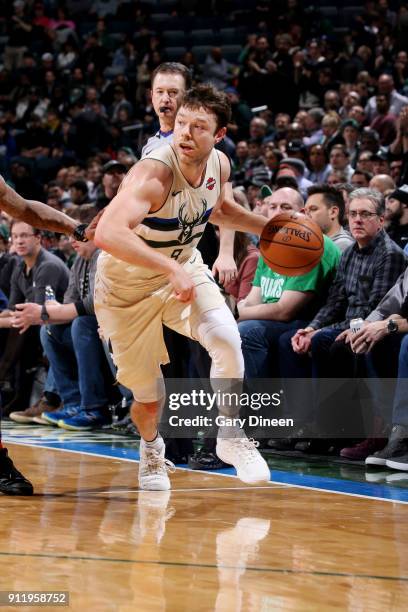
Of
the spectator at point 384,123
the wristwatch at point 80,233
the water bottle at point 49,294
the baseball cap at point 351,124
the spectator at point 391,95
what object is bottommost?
the wristwatch at point 80,233

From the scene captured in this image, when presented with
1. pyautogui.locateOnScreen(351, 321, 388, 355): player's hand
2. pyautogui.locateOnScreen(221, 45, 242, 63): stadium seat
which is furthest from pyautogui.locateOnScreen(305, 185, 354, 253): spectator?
pyautogui.locateOnScreen(221, 45, 242, 63): stadium seat

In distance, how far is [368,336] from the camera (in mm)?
6000

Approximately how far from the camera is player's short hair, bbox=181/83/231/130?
467cm


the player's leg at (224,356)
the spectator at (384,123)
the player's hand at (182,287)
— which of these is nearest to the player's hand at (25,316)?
the player's leg at (224,356)

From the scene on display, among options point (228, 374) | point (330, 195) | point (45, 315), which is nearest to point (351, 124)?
point (330, 195)

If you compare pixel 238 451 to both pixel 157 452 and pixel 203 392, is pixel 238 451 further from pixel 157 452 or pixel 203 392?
pixel 203 392

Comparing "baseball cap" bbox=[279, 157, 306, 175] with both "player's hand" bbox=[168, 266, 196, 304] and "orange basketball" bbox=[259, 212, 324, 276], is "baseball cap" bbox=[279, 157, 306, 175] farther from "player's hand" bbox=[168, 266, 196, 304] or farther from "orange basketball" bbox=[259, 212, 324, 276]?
"player's hand" bbox=[168, 266, 196, 304]

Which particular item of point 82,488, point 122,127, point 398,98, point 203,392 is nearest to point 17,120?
point 122,127

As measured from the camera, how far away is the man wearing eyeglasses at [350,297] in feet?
20.9

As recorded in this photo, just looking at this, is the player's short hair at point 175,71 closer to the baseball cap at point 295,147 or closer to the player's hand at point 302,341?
the player's hand at point 302,341

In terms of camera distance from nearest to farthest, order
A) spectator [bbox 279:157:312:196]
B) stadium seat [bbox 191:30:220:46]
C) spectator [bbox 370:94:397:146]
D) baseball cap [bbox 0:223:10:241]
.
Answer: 1. spectator [bbox 279:157:312:196]
2. baseball cap [bbox 0:223:10:241]
3. spectator [bbox 370:94:397:146]
4. stadium seat [bbox 191:30:220:46]

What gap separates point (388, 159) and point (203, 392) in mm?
4500

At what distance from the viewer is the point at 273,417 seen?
265 inches

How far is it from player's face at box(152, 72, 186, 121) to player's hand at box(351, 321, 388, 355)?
1639mm
